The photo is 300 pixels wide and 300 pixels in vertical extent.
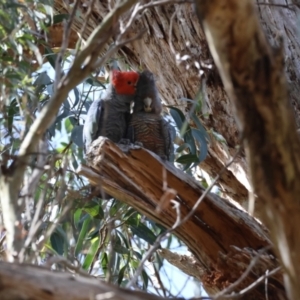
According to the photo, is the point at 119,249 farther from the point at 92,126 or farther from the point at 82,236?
the point at 92,126

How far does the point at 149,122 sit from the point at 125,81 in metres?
0.20

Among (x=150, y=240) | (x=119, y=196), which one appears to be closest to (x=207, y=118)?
(x=150, y=240)

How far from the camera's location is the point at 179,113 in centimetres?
256

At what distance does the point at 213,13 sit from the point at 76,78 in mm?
410

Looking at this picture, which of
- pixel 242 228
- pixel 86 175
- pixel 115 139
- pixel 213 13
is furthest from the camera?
pixel 115 139

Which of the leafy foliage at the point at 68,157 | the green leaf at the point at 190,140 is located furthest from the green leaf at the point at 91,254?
the green leaf at the point at 190,140

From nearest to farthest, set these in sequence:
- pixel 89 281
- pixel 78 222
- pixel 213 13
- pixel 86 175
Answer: pixel 213 13 < pixel 89 281 < pixel 86 175 < pixel 78 222

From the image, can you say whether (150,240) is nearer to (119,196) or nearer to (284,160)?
(119,196)

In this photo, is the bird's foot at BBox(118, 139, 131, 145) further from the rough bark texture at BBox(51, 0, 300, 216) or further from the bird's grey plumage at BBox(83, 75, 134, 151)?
the rough bark texture at BBox(51, 0, 300, 216)

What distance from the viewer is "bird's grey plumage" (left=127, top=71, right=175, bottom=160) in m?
2.42

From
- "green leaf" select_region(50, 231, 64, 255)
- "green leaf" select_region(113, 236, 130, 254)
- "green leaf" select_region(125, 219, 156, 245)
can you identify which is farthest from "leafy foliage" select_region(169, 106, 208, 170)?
"green leaf" select_region(50, 231, 64, 255)

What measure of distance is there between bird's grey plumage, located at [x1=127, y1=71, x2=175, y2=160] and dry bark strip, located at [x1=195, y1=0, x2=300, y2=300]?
4.68 ft

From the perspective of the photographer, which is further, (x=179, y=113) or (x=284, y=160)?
(x=179, y=113)

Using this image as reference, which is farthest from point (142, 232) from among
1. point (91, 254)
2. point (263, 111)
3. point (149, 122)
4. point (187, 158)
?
point (263, 111)
